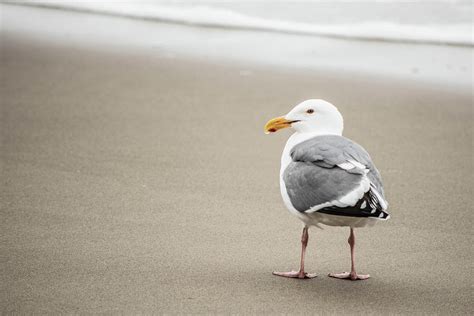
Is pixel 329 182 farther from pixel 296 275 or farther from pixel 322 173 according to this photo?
pixel 296 275

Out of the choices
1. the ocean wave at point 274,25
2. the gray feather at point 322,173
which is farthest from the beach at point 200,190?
the ocean wave at point 274,25

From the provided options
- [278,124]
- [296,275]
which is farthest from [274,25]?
[296,275]

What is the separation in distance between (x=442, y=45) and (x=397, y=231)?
5.30 meters

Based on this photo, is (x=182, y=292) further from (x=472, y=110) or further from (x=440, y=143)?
(x=472, y=110)

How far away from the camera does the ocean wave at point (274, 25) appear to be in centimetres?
980

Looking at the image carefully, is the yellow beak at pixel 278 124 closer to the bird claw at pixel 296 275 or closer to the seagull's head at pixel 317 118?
the seagull's head at pixel 317 118

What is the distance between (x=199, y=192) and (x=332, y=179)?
5.26 ft

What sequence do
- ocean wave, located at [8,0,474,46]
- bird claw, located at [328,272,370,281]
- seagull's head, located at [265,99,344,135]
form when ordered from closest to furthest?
bird claw, located at [328,272,370,281], seagull's head, located at [265,99,344,135], ocean wave, located at [8,0,474,46]

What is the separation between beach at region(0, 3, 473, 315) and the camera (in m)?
3.89

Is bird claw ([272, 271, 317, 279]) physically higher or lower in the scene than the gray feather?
lower

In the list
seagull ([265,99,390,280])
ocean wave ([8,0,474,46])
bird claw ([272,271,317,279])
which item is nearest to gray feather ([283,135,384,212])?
seagull ([265,99,390,280])

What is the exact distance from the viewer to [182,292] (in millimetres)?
3822

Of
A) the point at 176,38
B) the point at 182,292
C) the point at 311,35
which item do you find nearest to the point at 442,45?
the point at 311,35

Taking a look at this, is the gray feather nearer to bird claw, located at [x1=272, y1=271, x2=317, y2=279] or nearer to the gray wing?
the gray wing
